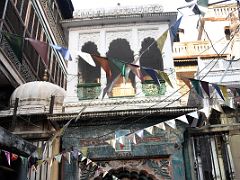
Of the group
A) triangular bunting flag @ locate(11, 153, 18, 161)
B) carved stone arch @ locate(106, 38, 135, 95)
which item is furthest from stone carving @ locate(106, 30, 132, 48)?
triangular bunting flag @ locate(11, 153, 18, 161)

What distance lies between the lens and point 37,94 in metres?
A: 14.5

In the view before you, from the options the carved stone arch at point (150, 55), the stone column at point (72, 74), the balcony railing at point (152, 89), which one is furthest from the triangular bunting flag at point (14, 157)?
the carved stone arch at point (150, 55)

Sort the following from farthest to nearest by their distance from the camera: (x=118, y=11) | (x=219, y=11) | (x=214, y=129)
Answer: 1. (x=219, y=11)
2. (x=118, y=11)
3. (x=214, y=129)

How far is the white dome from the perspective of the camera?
14273 mm

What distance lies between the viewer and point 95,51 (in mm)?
13000

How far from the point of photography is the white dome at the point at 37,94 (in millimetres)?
14273

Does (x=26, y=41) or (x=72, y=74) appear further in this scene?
(x=26, y=41)

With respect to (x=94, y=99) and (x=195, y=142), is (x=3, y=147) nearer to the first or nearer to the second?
(x=94, y=99)

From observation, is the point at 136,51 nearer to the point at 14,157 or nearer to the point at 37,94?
the point at 37,94

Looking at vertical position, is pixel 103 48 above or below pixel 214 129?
above

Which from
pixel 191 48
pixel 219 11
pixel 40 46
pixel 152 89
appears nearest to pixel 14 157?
pixel 40 46

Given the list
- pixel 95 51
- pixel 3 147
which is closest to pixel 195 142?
pixel 95 51

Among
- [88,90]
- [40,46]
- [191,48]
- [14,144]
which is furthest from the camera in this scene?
[191,48]

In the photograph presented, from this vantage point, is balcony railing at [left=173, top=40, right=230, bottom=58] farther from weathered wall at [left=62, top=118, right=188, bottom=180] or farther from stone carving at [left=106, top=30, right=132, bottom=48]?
weathered wall at [left=62, top=118, right=188, bottom=180]
